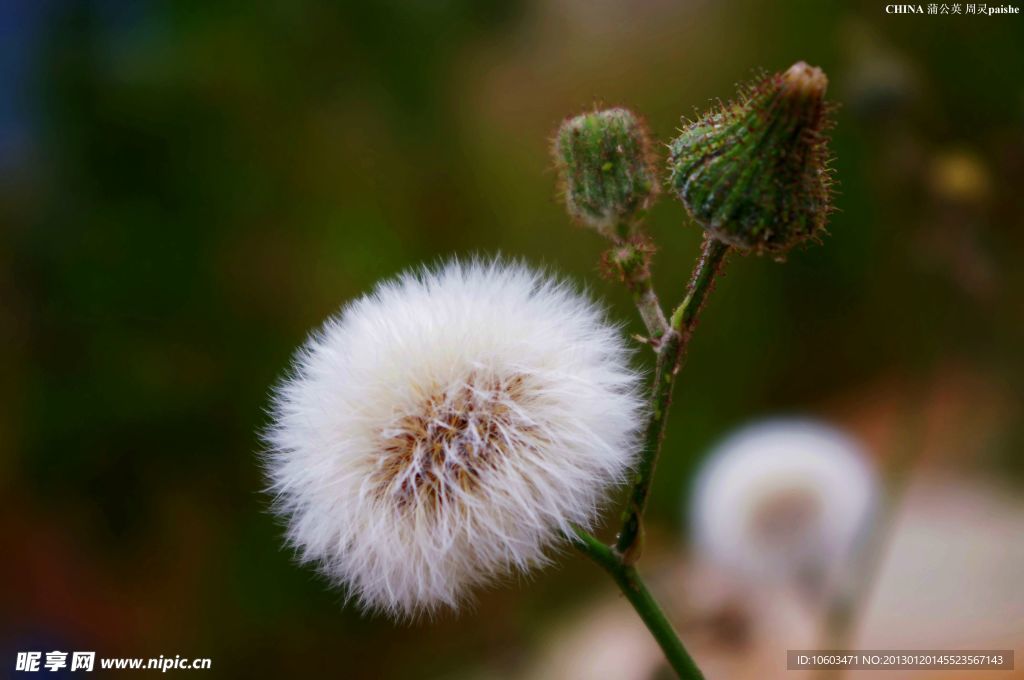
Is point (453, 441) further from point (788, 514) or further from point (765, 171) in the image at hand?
point (788, 514)

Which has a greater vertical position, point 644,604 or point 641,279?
point 641,279

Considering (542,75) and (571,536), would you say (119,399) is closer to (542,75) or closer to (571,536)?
(542,75)

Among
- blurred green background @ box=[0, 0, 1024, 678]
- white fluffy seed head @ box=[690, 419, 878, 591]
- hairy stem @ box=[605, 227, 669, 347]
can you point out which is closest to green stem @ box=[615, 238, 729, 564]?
hairy stem @ box=[605, 227, 669, 347]

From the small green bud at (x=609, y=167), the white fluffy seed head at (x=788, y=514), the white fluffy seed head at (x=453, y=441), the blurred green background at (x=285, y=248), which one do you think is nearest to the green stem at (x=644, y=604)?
the white fluffy seed head at (x=453, y=441)

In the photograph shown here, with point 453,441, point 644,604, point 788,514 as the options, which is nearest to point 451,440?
point 453,441

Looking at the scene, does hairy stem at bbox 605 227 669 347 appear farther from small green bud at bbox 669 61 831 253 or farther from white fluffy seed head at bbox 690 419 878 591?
white fluffy seed head at bbox 690 419 878 591

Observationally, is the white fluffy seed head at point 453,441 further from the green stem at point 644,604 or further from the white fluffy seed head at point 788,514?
the white fluffy seed head at point 788,514
